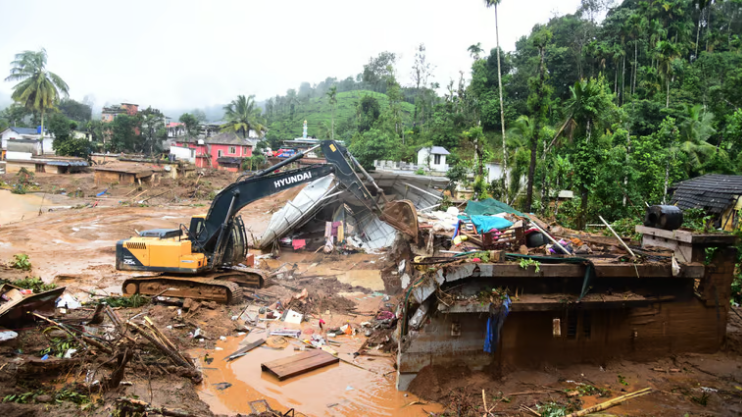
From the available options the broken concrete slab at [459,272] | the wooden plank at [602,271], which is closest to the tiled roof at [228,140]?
the broken concrete slab at [459,272]

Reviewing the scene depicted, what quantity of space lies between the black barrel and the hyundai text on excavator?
206 inches

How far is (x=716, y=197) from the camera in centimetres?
1485

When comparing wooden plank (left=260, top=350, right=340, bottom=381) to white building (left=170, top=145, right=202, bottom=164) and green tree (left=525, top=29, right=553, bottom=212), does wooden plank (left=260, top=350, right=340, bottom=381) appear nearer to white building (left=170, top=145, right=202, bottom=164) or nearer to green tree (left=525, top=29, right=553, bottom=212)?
green tree (left=525, top=29, right=553, bottom=212)

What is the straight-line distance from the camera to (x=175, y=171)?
38844 mm

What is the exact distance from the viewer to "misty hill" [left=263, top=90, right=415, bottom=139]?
214 feet

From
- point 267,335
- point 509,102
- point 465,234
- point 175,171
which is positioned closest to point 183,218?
point 175,171

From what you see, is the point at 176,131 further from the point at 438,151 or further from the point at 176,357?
the point at 176,357

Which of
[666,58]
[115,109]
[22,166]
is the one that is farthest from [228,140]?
[666,58]

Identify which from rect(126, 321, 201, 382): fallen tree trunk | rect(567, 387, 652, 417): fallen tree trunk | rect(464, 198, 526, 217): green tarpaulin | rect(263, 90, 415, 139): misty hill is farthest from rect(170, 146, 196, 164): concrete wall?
rect(567, 387, 652, 417): fallen tree trunk

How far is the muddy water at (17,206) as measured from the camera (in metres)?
25.1

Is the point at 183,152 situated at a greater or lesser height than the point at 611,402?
greater

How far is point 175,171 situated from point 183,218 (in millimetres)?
14814

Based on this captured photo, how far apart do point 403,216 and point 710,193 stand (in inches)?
429

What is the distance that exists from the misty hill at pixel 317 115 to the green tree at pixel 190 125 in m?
9.85
